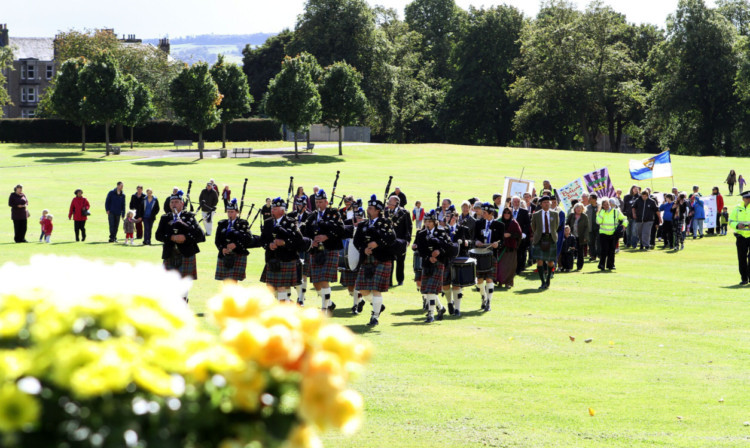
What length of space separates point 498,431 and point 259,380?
6880 millimetres

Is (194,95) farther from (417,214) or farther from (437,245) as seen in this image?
(437,245)

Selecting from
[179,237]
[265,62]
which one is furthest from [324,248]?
[265,62]

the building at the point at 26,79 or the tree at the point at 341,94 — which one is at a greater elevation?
the building at the point at 26,79

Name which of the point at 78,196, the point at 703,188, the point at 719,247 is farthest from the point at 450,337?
the point at 703,188

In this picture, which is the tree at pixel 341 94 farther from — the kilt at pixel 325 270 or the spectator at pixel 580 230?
the kilt at pixel 325 270

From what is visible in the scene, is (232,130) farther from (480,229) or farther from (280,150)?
(480,229)

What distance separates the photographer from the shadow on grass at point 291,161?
57594 millimetres

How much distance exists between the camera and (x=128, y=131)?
264ft

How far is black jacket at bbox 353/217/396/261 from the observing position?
15.5 metres

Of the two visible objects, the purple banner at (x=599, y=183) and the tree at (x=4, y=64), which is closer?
the purple banner at (x=599, y=183)

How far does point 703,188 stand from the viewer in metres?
50.3

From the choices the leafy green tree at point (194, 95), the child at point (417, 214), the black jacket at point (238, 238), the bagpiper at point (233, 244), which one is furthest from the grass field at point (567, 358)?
the leafy green tree at point (194, 95)

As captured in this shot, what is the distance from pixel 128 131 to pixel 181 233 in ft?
224

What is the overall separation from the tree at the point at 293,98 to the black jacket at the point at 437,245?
46.5 meters
